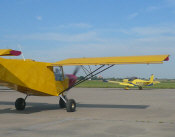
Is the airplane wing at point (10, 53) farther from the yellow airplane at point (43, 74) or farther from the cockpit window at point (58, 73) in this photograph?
the cockpit window at point (58, 73)

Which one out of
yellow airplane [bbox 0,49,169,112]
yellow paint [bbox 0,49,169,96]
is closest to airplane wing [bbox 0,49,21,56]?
yellow airplane [bbox 0,49,169,112]

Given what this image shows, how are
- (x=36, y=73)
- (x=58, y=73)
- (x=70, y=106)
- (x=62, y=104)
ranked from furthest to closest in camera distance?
(x=62, y=104) → (x=58, y=73) → (x=70, y=106) → (x=36, y=73)

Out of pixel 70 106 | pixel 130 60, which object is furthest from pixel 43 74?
pixel 130 60

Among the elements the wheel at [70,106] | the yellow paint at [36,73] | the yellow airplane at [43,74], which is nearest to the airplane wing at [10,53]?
the yellow airplane at [43,74]

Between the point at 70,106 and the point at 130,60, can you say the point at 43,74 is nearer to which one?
the point at 70,106

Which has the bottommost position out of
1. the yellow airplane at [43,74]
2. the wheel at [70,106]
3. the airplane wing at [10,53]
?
the wheel at [70,106]

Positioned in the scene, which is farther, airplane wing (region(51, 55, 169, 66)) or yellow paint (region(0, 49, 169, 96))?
airplane wing (region(51, 55, 169, 66))

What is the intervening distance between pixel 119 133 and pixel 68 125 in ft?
6.64

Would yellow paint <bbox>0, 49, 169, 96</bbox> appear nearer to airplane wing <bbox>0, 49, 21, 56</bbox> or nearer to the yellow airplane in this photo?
the yellow airplane

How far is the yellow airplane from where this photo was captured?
422 inches

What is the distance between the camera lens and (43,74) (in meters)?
12.3

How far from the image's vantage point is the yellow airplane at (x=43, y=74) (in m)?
10.7

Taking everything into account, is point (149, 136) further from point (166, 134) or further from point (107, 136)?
point (107, 136)

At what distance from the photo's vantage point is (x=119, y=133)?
7.14 metres
